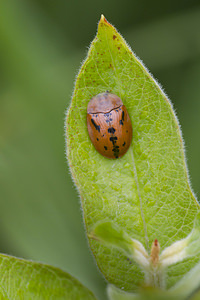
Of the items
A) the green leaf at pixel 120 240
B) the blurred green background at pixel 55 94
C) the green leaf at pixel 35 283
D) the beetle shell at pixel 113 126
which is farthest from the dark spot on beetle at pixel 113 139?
the blurred green background at pixel 55 94

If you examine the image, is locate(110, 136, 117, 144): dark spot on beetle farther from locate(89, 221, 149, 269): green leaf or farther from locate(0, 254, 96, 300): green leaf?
locate(0, 254, 96, 300): green leaf

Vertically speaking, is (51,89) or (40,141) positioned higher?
(51,89)

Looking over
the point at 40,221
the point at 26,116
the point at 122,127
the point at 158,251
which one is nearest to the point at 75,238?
the point at 40,221

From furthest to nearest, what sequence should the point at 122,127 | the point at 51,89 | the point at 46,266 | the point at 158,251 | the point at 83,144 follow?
1. the point at 51,89
2. the point at 122,127
3. the point at 83,144
4. the point at 46,266
5. the point at 158,251

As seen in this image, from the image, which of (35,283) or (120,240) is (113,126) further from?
(35,283)

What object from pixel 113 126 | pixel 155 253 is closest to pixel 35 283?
pixel 155 253

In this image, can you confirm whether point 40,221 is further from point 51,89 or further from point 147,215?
point 147,215
